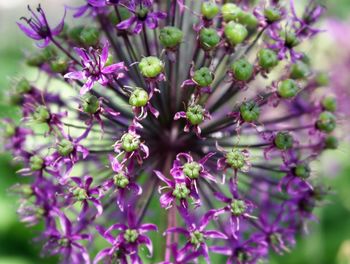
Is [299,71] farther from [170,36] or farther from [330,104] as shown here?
[170,36]

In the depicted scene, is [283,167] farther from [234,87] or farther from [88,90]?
[88,90]

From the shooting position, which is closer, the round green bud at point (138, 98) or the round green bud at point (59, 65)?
the round green bud at point (138, 98)

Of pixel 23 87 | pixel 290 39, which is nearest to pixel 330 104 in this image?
pixel 290 39

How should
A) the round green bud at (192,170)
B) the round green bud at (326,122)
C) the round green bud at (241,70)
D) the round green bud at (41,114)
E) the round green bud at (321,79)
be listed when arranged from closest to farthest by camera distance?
the round green bud at (192,170) < the round green bud at (241,70) < the round green bud at (41,114) < the round green bud at (326,122) < the round green bud at (321,79)

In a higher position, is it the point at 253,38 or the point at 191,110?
the point at 253,38

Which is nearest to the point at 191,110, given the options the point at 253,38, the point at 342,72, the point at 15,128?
the point at 253,38

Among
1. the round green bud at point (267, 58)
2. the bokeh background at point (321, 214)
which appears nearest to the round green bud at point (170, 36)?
the round green bud at point (267, 58)

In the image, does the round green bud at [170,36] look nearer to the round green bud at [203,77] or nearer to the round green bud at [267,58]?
the round green bud at [203,77]
